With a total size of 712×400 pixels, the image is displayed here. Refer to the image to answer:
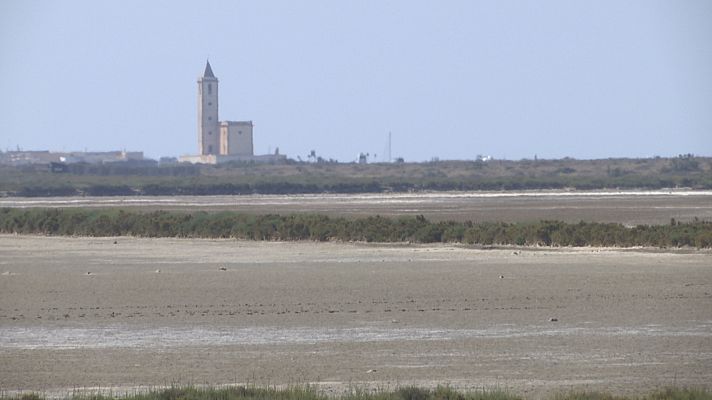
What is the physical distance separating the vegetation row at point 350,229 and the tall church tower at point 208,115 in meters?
115

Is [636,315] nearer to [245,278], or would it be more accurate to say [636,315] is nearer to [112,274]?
[245,278]

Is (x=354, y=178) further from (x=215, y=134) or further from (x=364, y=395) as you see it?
(x=364, y=395)

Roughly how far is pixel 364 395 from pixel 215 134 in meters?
157

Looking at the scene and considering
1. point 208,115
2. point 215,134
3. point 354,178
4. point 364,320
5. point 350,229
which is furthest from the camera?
point 215,134

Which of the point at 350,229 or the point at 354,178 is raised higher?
the point at 350,229

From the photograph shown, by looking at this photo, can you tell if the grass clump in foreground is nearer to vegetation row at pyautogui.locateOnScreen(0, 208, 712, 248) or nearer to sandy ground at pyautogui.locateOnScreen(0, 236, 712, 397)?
sandy ground at pyautogui.locateOnScreen(0, 236, 712, 397)

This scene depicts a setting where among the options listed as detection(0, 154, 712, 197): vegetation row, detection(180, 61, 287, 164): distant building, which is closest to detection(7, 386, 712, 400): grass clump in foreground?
detection(0, 154, 712, 197): vegetation row

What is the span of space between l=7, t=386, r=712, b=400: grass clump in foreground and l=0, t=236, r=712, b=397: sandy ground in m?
0.98

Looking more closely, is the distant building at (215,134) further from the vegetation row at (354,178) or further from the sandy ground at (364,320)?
the sandy ground at (364,320)

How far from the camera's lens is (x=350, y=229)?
40.7 metres

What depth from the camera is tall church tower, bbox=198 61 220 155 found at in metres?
167

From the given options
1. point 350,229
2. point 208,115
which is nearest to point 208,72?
point 208,115

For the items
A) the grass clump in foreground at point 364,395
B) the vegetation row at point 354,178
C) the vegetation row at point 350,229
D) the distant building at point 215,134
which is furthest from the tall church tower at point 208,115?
the grass clump in foreground at point 364,395

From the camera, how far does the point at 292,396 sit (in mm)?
13266
